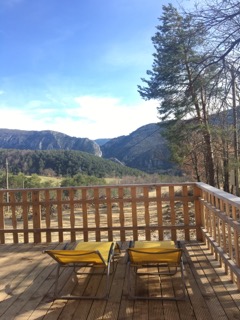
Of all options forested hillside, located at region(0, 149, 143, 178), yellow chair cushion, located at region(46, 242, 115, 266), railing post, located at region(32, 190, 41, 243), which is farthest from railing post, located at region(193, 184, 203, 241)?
forested hillside, located at region(0, 149, 143, 178)

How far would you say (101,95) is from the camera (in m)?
19.1

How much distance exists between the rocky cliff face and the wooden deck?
5559cm

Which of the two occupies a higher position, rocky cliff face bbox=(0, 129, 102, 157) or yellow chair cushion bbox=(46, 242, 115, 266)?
rocky cliff face bbox=(0, 129, 102, 157)

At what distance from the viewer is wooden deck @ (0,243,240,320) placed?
231cm

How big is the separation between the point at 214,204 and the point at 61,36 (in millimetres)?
7873

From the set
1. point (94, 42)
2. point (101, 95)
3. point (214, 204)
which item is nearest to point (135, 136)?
point (101, 95)

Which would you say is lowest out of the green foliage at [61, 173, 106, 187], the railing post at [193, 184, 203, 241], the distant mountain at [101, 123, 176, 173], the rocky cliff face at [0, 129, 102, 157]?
the green foliage at [61, 173, 106, 187]

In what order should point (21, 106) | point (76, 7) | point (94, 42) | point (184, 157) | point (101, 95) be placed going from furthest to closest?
point (21, 106), point (101, 95), point (184, 157), point (94, 42), point (76, 7)

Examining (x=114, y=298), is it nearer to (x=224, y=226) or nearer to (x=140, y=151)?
(x=224, y=226)

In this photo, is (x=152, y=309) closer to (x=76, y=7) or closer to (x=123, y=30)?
(x=76, y=7)

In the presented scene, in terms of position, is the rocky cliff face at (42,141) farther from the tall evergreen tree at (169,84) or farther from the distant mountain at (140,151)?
the tall evergreen tree at (169,84)

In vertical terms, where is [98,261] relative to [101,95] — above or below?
below

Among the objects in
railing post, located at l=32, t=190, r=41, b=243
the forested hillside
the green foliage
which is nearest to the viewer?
railing post, located at l=32, t=190, r=41, b=243

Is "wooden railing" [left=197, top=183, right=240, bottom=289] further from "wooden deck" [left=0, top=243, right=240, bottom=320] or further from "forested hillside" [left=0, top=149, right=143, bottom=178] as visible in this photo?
"forested hillside" [left=0, top=149, right=143, bottom=178]
